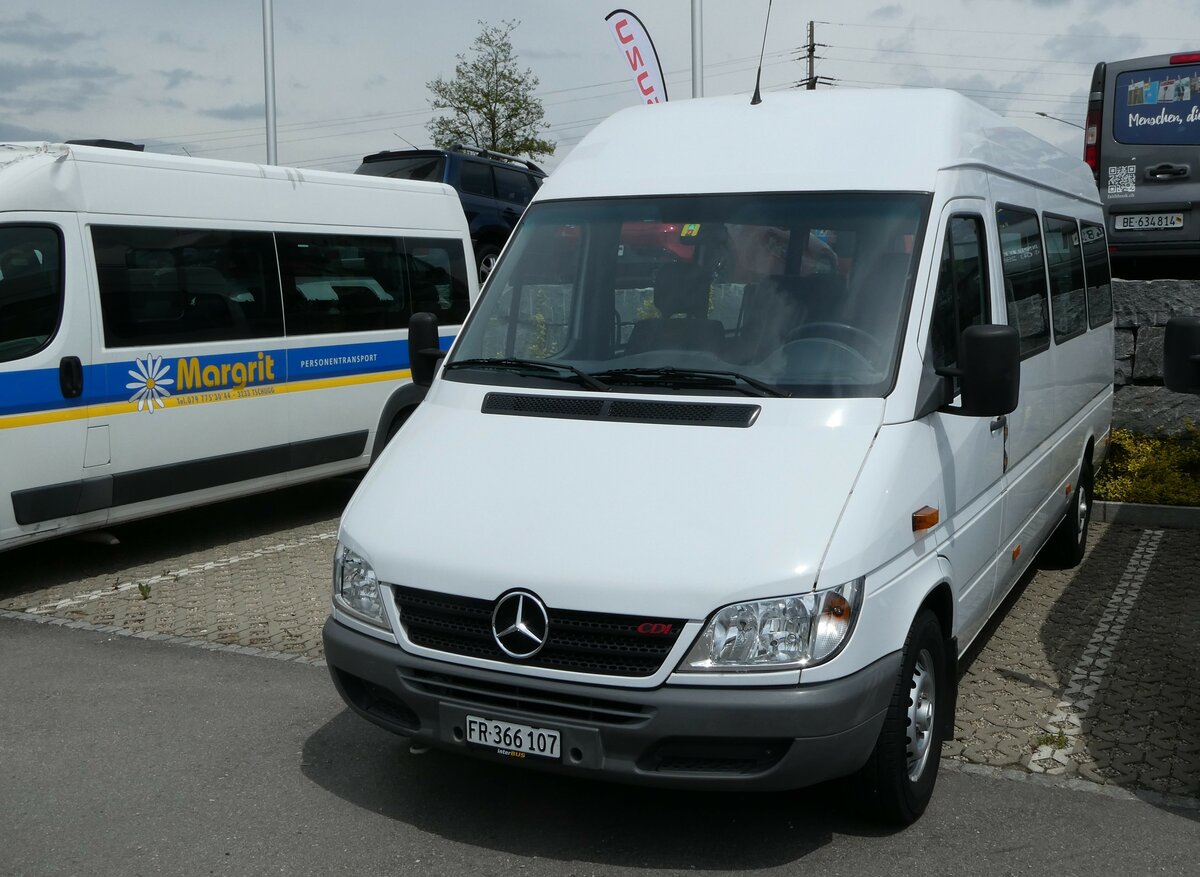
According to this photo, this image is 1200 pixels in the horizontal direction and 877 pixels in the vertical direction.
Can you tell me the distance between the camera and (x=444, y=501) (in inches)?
171

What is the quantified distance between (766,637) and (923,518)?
34.0 inches

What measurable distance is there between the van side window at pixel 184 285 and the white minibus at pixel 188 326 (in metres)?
0.01

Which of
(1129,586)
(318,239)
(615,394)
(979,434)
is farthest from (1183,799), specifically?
(318,239)

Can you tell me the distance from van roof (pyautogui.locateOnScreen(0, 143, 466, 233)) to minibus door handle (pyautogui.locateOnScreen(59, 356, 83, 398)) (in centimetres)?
89

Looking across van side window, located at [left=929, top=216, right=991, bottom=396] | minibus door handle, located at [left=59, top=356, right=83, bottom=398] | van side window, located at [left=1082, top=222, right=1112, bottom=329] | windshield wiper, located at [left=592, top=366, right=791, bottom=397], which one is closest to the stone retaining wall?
van side window, located at [left=1082, top=222, right=1112, bottom=329]

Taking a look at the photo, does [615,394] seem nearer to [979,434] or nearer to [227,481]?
[979,434]

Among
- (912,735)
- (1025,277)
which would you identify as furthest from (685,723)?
(1025,277)

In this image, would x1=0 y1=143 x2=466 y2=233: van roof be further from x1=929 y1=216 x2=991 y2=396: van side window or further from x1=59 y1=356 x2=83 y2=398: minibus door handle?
x1=929 y1=216 x2=991 y2=396: van side window

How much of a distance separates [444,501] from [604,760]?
103 centimetres

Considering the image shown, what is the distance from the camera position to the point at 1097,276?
8508 millimetres

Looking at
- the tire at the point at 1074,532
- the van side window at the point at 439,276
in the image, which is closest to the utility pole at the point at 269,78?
the van side window at the point at 439,276

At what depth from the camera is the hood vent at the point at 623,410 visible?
438cm

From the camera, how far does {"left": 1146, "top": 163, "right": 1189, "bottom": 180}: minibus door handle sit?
12023mm

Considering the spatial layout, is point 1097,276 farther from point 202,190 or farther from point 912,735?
point 202,190
